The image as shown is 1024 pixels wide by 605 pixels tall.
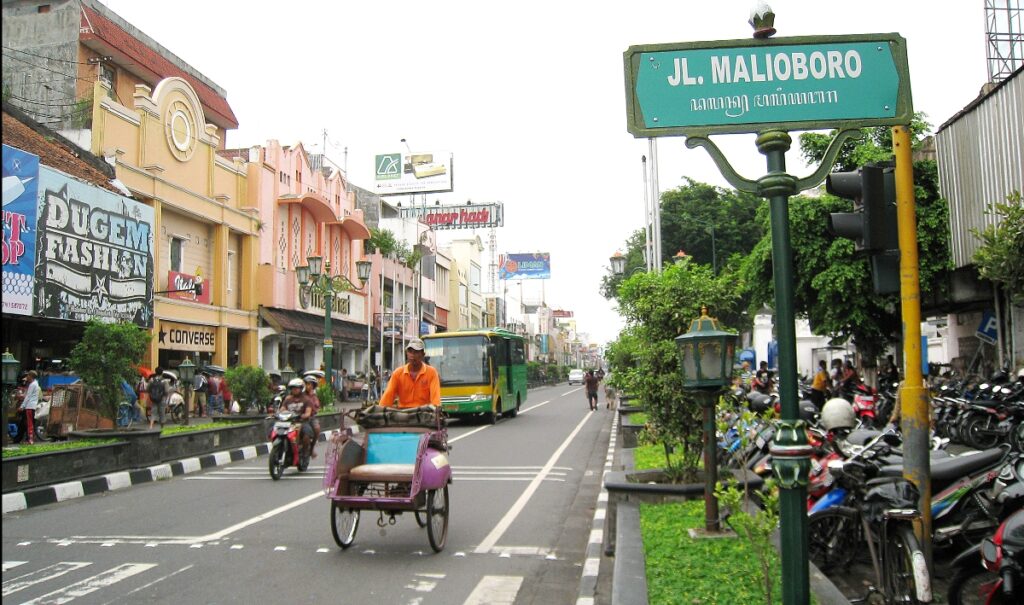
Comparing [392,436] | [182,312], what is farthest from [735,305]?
[182,312]

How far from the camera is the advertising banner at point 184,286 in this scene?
25250mm

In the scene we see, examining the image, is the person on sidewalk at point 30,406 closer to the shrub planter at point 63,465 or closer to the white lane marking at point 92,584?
the shrub planter at point 63,465

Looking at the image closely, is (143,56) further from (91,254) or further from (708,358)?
(708,358)

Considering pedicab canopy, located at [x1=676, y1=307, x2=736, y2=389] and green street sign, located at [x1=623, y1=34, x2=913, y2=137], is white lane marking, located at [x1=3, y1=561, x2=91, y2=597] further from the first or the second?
green street sign, located at [x1=623, y1=34, x2=913, y2=137]

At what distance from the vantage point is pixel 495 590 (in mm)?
6035

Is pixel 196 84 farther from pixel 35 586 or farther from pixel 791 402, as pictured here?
pixel 791 402

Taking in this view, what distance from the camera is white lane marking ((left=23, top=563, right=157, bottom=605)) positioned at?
5691 millimetres

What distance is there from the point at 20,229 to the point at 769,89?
18.5 metres

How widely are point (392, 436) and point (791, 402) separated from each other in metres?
4.50

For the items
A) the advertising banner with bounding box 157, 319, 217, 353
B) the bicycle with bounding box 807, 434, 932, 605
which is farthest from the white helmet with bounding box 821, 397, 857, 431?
the advertising banner with bounding box 157, 319, 217, 353

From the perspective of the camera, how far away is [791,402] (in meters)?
3.48

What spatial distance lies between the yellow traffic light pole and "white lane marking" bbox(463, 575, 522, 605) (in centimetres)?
286

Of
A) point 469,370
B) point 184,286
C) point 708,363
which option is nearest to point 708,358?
point 708,363

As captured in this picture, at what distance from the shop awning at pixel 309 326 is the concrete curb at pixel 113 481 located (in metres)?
15.8
